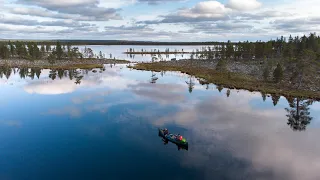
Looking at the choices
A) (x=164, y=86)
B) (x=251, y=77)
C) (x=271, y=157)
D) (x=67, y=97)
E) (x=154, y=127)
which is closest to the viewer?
(x=271, y=157)

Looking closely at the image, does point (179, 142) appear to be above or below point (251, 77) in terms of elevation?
below

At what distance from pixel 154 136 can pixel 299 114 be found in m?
38.3

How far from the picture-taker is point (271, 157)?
40156 millimetres

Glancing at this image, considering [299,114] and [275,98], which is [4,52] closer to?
[275,98]

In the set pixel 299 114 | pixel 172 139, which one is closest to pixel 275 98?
pixel 299 114

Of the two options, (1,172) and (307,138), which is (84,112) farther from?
(307,138)

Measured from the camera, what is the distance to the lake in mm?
36281

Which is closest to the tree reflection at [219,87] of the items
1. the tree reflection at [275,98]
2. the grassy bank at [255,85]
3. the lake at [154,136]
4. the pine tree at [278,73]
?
the grassy bank at [255,85]

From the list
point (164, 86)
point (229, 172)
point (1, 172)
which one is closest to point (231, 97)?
point (164, 86)

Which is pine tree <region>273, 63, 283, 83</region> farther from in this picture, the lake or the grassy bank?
the lake

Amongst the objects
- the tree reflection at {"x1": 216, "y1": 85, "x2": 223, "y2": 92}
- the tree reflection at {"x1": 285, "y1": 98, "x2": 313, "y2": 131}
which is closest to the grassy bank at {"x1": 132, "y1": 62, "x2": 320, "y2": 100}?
the tree reflection at {"x1": 216, "y1": 85, "x2": 223, "y2": 92}

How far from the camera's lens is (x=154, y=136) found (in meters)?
48.1

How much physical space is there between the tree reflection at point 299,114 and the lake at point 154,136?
8.9 inches

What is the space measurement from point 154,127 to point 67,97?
3795 cm
